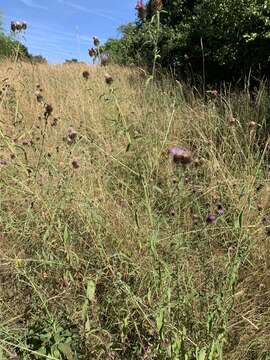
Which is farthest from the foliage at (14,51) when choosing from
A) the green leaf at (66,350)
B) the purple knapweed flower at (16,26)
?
the green leaf at (66,350)

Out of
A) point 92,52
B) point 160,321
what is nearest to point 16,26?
point 92,52

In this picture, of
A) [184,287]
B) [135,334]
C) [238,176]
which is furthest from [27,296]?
[238,176]

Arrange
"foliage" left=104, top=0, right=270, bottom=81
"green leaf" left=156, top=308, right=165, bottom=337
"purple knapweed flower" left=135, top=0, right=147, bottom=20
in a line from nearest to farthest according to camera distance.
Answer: "green leaf" left=156, top=308, right=165, bottom=337
"purple knapweed flower" left=135, top=0, right=147, bottom=20
"foliage" left=104, top=0, right=270, bottom=81

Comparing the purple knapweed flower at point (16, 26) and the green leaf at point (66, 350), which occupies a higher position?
the purple knapweed flower at point (16, 26)

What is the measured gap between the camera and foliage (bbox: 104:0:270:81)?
210 inches

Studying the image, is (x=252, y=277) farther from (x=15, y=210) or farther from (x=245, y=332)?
(x=15, y=210)

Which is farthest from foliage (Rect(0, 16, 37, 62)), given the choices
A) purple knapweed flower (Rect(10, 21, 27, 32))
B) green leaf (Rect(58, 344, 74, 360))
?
green leaf (Rect(58, 344, 74, 360))

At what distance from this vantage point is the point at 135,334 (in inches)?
80.4

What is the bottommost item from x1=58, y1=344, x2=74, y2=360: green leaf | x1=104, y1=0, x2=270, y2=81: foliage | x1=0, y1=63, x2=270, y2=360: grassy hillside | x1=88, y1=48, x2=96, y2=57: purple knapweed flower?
x1=58, y1=344, x2=74, y2=360: green leaf

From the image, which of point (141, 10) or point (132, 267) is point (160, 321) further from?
point (141, 10)

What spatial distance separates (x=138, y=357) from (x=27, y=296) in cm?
64

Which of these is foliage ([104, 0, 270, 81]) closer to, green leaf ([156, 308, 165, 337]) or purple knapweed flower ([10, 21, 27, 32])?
purple knapweed flower ([10, 21, 27, 32])

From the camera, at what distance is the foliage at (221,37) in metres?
5.33

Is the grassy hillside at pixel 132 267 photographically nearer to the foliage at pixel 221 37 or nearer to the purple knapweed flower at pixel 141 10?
the purple knapweed flower at pixel 141 10
